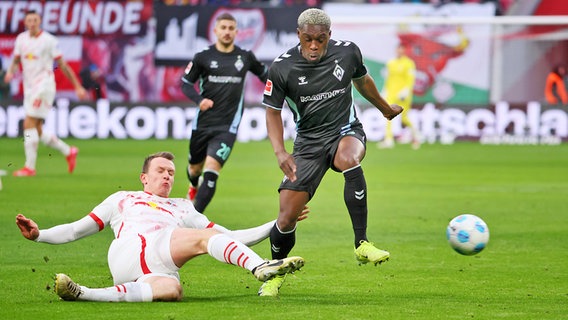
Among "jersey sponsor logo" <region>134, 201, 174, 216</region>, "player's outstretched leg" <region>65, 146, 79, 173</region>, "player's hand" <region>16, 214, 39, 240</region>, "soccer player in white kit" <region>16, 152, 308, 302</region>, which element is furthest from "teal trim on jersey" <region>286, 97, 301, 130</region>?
"player's outstretched leg" <region>65, 146, 79, 173</region>

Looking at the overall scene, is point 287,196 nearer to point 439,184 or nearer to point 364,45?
point 439,184

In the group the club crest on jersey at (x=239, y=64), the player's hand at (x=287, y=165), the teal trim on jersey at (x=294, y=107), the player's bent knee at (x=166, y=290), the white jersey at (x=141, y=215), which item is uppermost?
the club crest on jersey at (x=239, y=64)

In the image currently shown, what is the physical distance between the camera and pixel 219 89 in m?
14.3

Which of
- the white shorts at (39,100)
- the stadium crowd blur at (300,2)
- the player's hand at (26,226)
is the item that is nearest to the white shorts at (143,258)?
the player's hand at (26,226)

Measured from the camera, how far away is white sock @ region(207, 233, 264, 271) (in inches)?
302

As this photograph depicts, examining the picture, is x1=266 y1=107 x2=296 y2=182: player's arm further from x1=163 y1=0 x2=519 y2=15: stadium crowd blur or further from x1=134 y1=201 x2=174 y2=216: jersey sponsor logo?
x1=163 y1=0 x2=519 y2=15: stadium crowd blur

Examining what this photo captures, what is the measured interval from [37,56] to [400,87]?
11543mm

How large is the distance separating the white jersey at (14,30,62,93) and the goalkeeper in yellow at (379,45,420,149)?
10858mm

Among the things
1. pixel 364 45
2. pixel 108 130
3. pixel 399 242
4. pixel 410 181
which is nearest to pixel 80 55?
pixel 108 130

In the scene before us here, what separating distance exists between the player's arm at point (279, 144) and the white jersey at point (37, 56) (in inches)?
415

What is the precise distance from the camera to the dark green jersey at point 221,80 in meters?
14.2

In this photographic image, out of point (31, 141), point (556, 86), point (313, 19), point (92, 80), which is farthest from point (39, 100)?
point (556, 86)

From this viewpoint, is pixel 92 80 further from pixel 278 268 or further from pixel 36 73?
pixel 278 268

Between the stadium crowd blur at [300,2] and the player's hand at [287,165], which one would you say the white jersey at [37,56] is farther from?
the stadium crowd blur at [300,2]
